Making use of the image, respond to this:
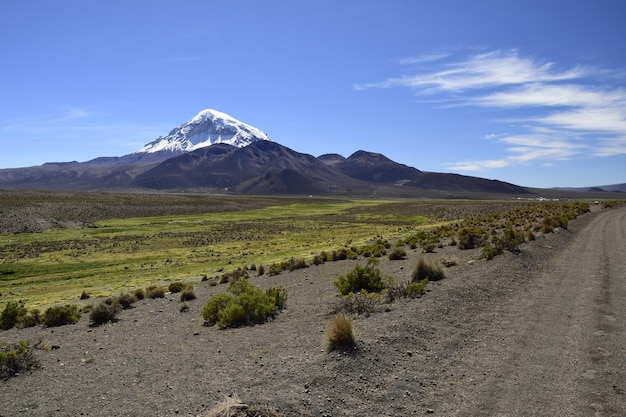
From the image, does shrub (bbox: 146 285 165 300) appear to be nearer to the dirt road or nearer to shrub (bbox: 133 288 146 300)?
shrub (bbox: 133 288 146 300)

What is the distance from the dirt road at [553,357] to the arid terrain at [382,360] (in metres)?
0.03

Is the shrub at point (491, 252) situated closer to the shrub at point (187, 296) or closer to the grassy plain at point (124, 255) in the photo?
the shrub at point (187, 296)

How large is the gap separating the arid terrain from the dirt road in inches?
1.1

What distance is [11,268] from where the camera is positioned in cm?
3039

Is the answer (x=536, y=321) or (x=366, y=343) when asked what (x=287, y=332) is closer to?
(x=366, y=343)

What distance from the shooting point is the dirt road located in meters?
6.16

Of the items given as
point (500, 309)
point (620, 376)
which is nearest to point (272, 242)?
point (500, 309)

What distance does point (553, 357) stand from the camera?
7812mm

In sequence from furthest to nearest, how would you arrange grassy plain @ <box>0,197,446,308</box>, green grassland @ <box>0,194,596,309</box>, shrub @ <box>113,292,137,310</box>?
green grassland @ <box>0,194,596,309</box>
grassy plain @ <box>0,197,446,308</box>
shrub @ <box>113,292,137,310</box>

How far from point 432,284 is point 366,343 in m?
6.31

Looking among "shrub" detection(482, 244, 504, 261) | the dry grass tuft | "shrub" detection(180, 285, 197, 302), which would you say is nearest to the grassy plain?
"shrub" detection(180, 285, 197, 302)

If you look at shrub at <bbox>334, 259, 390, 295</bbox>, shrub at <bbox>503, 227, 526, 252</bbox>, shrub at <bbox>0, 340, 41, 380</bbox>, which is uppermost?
shrub at <bbox>503, 227, 526, 252</bbox>

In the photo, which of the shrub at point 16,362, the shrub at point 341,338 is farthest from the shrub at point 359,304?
the shrub at point 16,362

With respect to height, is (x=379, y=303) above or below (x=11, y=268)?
above
